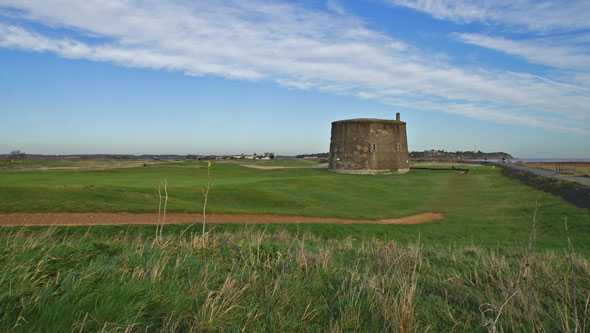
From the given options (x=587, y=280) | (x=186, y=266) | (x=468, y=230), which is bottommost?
(x=468, y=230)

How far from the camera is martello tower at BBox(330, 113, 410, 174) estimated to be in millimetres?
41688

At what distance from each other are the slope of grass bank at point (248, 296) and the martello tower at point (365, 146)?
1453 inches

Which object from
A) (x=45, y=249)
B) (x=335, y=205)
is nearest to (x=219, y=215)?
(x=335, y=205)

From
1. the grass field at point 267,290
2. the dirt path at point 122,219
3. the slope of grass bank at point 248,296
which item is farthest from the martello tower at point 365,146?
the slope of grass bank at point 248,296

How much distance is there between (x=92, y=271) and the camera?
362 centimetres

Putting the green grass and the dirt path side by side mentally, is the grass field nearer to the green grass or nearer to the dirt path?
the green grass

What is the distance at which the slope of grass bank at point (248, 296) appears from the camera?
9.42ft

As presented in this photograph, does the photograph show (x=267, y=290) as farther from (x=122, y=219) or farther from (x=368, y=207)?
(x=368, y=207)

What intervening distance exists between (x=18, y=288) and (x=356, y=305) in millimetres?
3239

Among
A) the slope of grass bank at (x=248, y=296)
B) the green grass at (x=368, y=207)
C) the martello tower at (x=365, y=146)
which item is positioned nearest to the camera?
the slope of grass bank at (x=248, y=296)

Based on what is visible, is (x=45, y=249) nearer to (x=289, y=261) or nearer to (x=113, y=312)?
(x=113, y=312)

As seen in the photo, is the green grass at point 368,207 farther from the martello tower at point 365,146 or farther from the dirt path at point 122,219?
the martello tower at point 365,146

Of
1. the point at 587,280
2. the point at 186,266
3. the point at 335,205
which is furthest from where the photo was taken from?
the point at 335,205

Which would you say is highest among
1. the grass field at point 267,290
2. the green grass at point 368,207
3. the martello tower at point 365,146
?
the martello tower at point 365,146
